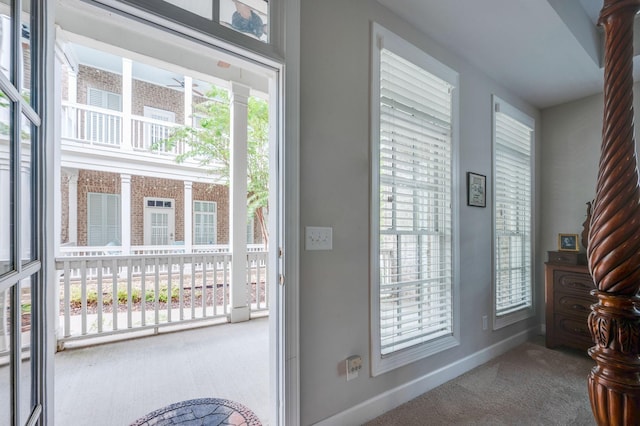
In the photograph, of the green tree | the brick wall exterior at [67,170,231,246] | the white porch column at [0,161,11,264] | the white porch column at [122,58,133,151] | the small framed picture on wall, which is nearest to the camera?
the white porch column at [0,161,11,264]

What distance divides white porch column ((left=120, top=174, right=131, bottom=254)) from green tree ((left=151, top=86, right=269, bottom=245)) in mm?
926

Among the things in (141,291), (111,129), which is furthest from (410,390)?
(111,129)

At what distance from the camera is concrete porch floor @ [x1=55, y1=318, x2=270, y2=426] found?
6.61 feet

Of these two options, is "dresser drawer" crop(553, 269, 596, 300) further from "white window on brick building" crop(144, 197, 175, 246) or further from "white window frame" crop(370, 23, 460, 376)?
"white window on brick building" crop(144, 197, 175, 246)

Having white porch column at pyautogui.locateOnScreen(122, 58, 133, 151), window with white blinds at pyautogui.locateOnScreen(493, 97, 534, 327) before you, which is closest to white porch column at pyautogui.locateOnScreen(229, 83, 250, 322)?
window with white blinds at pyautogui.locateOnScreen(493, 97, 534, 327)

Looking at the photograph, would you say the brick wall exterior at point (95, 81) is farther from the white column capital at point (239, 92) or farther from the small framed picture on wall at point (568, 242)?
the small framed picture on wall at point (568, 242)

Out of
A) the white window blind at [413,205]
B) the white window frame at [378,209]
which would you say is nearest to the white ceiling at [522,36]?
the white window frame at [378,209]

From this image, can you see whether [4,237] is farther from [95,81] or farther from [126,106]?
[95,81]

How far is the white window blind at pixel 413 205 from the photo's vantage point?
2055 mm

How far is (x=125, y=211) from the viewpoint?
21.0ft

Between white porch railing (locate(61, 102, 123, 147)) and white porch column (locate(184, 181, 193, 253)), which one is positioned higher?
white porch railing (locate(61, 102, 123, 147))

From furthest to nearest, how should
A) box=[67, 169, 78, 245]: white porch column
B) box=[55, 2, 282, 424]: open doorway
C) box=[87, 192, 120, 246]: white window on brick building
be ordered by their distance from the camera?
box=[87, 192, 120, 246]: white window on brick building
box=[67, 169, 78, 245]: white porch column
box=[55, 2, 282, 424]: open doorway

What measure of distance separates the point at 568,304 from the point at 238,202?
3.73m

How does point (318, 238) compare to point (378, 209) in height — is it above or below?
below
